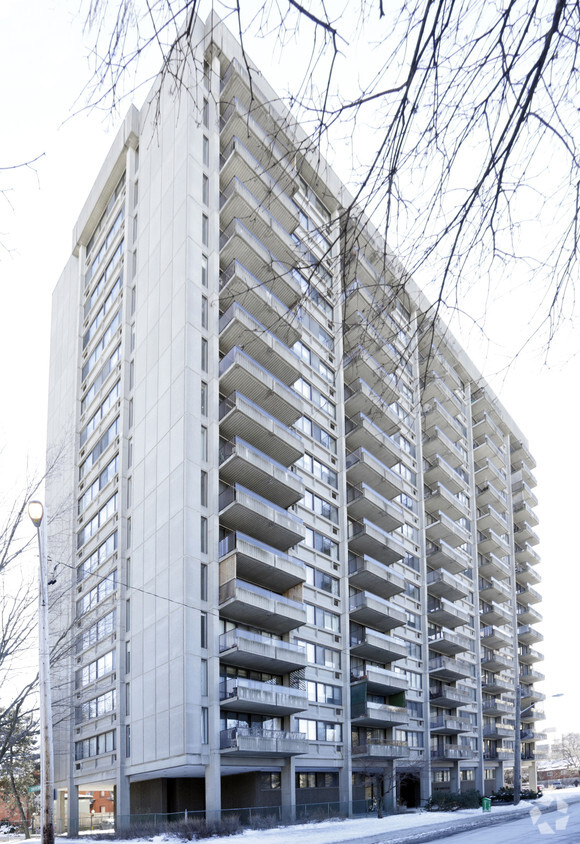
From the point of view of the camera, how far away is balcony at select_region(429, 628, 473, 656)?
2569 inches

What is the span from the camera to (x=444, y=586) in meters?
66.4

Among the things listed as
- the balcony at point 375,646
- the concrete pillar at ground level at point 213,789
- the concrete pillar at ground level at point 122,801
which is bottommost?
the concrete pillar at ground level at point 122,801

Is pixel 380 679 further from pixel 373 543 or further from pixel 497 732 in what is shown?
pixel 497 732

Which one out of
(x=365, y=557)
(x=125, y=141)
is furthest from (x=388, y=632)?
(x=125, y=141)

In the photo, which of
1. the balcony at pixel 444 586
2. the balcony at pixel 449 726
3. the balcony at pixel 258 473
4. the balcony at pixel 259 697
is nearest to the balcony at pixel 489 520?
the balcony at pixel 444 586

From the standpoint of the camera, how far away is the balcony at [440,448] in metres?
69.7

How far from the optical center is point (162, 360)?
43.5m

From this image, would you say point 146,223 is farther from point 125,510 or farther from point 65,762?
point 65,762

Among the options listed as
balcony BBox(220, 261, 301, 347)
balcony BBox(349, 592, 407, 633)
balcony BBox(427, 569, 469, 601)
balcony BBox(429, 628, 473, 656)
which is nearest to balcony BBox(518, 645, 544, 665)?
balcony BBox(429, 628, 473, 656)

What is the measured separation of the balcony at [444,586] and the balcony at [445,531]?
10.6 ft

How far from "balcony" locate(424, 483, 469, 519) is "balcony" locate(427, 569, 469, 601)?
5.57 meters

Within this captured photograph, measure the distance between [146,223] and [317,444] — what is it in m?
16.9

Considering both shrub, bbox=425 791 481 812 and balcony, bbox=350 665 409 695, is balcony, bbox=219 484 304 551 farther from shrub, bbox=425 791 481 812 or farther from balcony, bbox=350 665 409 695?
shrub, bbox=425 791 481 812

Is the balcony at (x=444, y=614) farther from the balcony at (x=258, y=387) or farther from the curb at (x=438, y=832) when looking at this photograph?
the balcony at (x=258, y=387)
